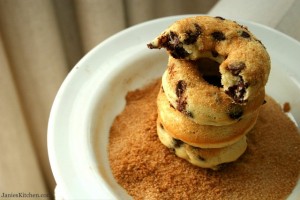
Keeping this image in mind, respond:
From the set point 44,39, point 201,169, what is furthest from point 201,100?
point 44,39

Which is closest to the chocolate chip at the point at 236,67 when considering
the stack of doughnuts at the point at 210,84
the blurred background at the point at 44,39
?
the stack of doughnuts at the point at 210,84

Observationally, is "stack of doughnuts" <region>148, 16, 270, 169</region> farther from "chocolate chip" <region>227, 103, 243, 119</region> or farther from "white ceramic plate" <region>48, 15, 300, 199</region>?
"white ceramic plate" <region>48, 15, 300, 199</region>

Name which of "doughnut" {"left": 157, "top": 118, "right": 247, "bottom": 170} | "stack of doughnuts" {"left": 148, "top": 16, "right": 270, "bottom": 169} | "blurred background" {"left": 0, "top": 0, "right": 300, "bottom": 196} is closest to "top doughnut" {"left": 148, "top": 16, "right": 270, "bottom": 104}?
"stack of doughnuts" {"left": 148, "top": 16, "right": 270, "bottom": 169}

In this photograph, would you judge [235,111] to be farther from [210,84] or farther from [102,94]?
[102,94]

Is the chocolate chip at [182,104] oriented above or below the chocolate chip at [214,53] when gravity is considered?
below

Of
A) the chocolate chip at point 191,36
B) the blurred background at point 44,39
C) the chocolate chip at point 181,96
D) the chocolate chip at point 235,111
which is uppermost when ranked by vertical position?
the chocolate chip at point 191,36

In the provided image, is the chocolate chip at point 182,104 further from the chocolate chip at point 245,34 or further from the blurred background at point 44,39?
the blurred background at point 44,39
